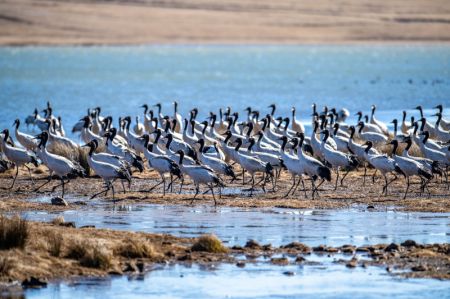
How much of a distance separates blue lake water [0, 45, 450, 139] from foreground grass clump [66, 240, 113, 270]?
87.5ft

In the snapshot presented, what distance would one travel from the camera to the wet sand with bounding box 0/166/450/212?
1903 centimetres

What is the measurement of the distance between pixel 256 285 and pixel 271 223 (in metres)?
4.37

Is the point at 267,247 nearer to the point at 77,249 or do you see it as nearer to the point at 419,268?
the point at 419,268

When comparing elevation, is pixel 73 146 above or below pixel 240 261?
above

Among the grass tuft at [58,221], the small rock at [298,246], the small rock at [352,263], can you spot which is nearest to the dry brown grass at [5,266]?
the grass tuft at [58,221]

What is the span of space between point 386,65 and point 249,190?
2683 inches

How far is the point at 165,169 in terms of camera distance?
20.8m

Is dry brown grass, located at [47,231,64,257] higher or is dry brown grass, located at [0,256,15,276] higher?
Result: dry brown grass, located at [47,231,64,257]

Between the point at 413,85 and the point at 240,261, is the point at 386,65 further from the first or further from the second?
the point at 240,261

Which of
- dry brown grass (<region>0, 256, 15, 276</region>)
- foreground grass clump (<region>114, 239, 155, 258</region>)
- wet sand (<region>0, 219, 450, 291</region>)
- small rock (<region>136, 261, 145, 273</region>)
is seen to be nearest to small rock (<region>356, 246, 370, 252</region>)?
wet sand (<region>0, 219, 450, 291</region>)

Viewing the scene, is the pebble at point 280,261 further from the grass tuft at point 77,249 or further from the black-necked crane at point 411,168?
the black-necked crane at point 411,168

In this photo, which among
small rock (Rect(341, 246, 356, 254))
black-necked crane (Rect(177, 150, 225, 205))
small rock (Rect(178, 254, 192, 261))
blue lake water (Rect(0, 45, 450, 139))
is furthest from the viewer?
blue lake water (Rect(0, 45, 450, 139))

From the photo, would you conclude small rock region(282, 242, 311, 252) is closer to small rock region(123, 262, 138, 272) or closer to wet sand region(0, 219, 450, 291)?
wet sand region(0, 219, 450, 291)

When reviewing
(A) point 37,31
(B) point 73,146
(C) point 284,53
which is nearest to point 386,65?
(C) point 284,53
